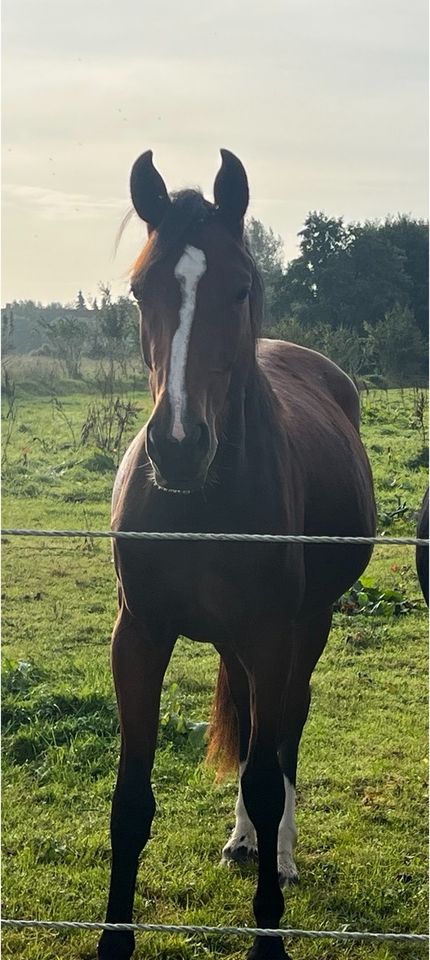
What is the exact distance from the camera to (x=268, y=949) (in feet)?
8.85

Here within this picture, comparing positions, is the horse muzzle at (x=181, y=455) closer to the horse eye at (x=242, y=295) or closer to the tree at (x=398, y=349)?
the horse eye at (x=242, y=295)

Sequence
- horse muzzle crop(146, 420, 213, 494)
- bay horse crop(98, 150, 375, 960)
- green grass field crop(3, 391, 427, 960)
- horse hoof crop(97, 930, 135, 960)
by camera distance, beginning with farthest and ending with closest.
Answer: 1. green grass field crop(3, 391, 427, 960)
2. horse hoof crop(97, 930, 135, 960)
3. bay horse crop(98, 150, 375, 960)
4. horse muzzle crop(146, 420, 213, 494)

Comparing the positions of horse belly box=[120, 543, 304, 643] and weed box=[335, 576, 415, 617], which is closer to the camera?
horse belly box=[120, 543, 304, 643]

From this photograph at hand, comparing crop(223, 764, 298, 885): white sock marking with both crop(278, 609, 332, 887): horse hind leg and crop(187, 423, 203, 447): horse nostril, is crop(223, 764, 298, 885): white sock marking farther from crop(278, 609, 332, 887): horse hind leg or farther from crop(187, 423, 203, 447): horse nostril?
crop(187, 423, 203, 447): horse nostril

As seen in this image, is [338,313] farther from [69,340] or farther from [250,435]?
[250,435]

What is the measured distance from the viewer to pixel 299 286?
13500 millimetres

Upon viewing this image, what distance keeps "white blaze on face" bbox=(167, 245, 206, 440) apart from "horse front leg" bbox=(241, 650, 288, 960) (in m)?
0.88

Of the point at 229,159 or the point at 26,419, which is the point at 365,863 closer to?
the point at 229,159

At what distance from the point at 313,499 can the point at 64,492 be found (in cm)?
632

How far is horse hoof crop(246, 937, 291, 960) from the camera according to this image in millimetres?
2697

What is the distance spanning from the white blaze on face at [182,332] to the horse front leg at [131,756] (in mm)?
801

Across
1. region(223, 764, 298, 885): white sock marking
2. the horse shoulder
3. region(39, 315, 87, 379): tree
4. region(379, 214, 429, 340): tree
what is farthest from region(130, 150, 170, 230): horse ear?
region(379, 214, 429, 340): tree

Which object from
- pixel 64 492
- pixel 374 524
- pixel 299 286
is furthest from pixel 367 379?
pixel 374 524

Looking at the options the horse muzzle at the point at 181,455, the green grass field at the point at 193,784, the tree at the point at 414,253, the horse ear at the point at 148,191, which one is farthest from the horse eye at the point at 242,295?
the tree at the point at 414,253
